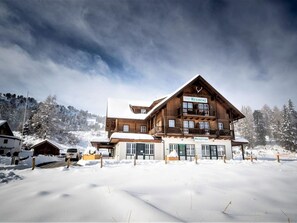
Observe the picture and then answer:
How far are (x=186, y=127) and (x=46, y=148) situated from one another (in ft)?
117

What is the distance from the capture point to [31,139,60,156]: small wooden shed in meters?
44.2

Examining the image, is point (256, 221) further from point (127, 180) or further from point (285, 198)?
point (127, 180)

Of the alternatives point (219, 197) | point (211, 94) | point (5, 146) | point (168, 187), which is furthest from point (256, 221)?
point (5, 146)

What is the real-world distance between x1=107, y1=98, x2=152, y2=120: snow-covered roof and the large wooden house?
323 mm

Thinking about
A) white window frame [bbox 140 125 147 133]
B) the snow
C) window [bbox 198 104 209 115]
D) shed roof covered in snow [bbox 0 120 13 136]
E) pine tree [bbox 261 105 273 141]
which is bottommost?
the snow

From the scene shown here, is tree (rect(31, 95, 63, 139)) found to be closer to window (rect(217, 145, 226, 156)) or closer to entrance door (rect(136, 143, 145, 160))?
entrance door (rect(136, 143, 145, 160))

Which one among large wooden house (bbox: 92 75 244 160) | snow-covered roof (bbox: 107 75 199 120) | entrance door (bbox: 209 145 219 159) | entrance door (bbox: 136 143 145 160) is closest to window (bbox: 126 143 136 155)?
large wooden house (bbox: 92 75 244 160)

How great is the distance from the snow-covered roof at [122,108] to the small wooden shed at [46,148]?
2181cm

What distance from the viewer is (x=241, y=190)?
786cm

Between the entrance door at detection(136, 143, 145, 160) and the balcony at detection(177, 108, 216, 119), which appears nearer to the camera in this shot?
the entrance door at detection(136, 143, 145, 160)

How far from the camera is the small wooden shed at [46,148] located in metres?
44.2

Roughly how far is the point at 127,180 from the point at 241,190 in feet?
16.4

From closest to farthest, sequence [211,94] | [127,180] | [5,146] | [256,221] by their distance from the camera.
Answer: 1. [256,221]
2. [127,180]
3. [211,94]
4. [5,146]

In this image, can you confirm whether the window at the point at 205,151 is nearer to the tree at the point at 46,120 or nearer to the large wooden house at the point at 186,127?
the large wooden house at the point at 186,127
